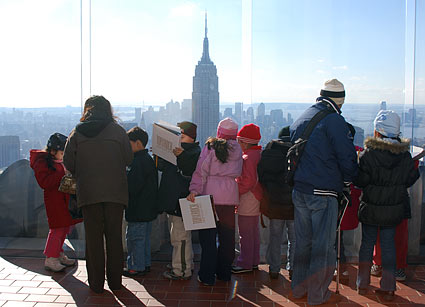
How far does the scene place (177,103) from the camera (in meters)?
6.13

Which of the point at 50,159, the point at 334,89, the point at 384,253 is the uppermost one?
the point at 334,89

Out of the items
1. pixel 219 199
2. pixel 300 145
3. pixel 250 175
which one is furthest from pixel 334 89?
pixel 219 199

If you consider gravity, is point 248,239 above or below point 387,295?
above

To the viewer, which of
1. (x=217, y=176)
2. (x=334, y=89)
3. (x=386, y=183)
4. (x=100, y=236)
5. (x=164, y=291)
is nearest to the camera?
(x=334, y=89)

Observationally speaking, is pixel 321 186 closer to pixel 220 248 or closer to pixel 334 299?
pixel 334 299

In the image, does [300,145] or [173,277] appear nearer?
[300,145]

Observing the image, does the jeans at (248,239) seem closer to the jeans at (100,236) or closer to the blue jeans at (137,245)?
the blue jeans at (137,245)

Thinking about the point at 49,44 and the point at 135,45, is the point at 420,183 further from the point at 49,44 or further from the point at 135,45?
the point at 49,44

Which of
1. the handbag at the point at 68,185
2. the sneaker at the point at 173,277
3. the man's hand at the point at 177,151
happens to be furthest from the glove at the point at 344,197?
the handbag at the point at 68,185

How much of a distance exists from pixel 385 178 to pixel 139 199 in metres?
2.27

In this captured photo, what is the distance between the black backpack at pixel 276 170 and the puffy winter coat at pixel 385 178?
2.20 ft

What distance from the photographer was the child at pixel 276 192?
4488 millimetres

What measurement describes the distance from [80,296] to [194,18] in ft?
11.6

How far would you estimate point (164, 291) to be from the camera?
4.44 meters
